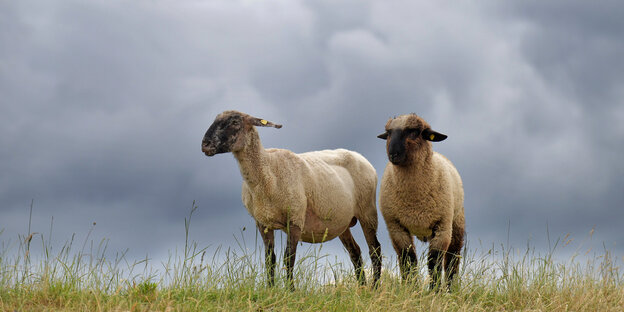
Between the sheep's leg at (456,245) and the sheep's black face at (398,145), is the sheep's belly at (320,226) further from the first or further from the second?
the sheep's leg at (456,245)

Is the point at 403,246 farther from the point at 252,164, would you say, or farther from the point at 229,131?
the point at 229,131

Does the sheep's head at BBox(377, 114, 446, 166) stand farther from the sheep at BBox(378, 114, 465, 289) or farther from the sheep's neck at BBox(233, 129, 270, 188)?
the sheep's neck at BBox(233, 129, 270, 188)

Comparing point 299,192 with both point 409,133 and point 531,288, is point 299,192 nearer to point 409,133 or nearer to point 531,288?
point 409,133

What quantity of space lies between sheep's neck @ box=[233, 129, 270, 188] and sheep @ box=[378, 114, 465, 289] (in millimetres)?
1827

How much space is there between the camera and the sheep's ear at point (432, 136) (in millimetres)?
9047

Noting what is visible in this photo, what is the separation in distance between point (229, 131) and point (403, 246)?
304 centimetres

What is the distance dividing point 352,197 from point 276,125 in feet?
6.96

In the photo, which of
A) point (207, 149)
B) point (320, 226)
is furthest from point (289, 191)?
point (207, 149)

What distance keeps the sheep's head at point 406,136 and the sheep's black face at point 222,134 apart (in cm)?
216

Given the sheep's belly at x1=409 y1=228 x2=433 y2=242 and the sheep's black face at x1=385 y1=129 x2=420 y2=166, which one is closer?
the sheep's black face at x1=385 y1=129 x2=420 y2=166

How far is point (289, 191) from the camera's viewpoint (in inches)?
352

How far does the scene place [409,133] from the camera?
29.3 feet

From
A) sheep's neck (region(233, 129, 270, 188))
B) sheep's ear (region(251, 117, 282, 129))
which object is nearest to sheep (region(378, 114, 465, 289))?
sheep's ear (region(251, 117, 282, 129))

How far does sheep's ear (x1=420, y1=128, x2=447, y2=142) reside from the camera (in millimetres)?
9047
